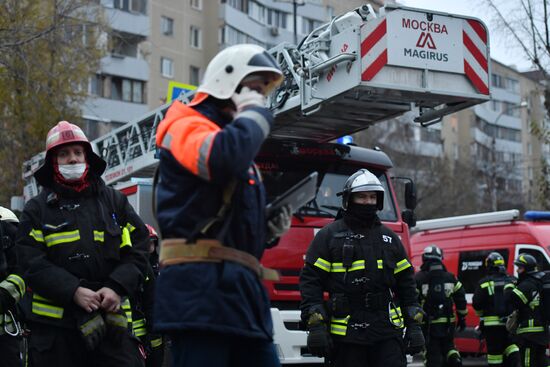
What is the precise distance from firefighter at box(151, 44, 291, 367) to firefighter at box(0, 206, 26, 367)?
260cm

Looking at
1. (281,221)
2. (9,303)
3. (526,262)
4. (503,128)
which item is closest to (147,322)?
(9,303)

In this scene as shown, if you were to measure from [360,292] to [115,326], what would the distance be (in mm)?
2073

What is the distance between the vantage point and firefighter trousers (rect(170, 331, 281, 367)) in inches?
141

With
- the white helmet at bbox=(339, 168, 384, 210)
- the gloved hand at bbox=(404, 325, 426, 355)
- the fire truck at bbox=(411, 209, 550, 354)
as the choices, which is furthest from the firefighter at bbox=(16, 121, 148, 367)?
the fire truck at bbox=(411, 209, 550, 354)

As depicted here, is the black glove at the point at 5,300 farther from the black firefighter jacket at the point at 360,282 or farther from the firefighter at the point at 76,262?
the black firefighter jacket at the point at 360,282

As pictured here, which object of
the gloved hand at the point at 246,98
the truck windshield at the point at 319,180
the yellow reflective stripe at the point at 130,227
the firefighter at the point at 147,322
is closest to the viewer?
the gloved hand at the point at 246,98

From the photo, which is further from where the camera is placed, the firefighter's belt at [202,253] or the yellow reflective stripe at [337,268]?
the yellow reflective stripe at [337,268]

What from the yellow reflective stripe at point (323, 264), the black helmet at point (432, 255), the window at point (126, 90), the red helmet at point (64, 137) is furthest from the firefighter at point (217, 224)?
the window at point (126, 90)

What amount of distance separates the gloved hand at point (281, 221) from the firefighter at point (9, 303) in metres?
2.75

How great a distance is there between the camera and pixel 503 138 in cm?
6825

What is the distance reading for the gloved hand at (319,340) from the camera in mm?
6281

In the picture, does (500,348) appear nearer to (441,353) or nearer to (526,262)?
(441,353)

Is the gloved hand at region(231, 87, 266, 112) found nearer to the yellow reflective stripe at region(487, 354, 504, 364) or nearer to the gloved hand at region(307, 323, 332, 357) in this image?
the gloved hand at region(307, 323, 332, 357)

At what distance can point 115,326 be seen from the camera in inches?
198
